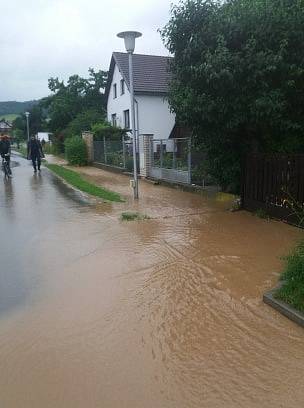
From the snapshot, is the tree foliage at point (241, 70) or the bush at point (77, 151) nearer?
the tree foliage at point (241, 70)

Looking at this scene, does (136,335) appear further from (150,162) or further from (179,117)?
(150,162)

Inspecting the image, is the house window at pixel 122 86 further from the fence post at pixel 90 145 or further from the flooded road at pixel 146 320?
the flooded road at pixel 146 320

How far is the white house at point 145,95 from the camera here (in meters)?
27.5

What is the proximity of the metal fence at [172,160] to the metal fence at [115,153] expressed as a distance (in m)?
3.22

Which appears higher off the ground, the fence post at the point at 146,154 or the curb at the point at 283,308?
the fence post at the point at 146,154

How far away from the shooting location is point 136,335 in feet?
12.8

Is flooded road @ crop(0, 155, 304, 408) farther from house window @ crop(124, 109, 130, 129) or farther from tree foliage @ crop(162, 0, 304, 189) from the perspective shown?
house window @ crop(124, 109, 130, 129)

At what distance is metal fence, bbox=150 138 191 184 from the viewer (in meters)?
13.3

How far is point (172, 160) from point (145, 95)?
1409cm

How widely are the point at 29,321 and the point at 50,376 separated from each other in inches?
42.8

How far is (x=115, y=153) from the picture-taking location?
70.6 feet

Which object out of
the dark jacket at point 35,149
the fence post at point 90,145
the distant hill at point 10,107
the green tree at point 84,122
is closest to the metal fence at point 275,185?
A: the dark jacket at point 35,149

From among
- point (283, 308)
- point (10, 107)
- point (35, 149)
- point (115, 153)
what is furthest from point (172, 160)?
point (10, 107)

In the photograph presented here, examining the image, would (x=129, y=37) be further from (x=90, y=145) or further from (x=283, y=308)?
(x=90, y=145)
